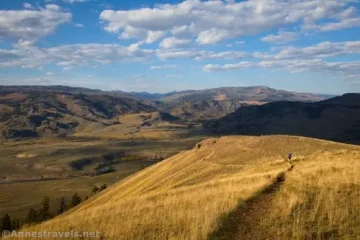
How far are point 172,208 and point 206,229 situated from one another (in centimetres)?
541

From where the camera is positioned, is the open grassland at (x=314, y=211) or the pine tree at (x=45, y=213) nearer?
the open grassland at (x=314, y=211)

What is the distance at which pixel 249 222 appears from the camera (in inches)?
661

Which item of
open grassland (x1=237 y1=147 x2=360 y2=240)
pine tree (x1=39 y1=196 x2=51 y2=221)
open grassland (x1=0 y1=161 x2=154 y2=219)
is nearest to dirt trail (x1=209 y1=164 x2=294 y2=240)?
open grassland (x1=237 y1=147 x2=360 y2=240)

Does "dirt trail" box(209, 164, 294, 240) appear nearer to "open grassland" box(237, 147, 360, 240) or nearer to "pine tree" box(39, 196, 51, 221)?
"open grassland" box(237, 147, 360, 240)

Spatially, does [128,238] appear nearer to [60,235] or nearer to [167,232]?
[167,232]

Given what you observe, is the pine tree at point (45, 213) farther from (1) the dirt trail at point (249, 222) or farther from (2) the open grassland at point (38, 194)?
(1) the dirt trail at point (249, 222)

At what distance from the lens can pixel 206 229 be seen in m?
15.2

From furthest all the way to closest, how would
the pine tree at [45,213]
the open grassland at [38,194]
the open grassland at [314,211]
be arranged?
the open grassland at [38,194], the pine tree at [45,213], the open grassland at [314,211]

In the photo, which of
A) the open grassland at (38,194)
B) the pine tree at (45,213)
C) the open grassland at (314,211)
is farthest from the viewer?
the open grassland at (38,194)

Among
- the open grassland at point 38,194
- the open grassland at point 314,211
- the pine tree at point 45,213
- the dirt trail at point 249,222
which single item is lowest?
the open grassland at point 38,194

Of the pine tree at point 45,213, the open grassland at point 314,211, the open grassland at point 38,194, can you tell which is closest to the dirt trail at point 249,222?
the open grassland at point 314,211

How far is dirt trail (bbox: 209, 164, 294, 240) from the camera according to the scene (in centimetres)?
1495

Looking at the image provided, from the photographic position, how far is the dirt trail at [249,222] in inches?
588

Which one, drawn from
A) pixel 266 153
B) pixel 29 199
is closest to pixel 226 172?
pixel 266 153
